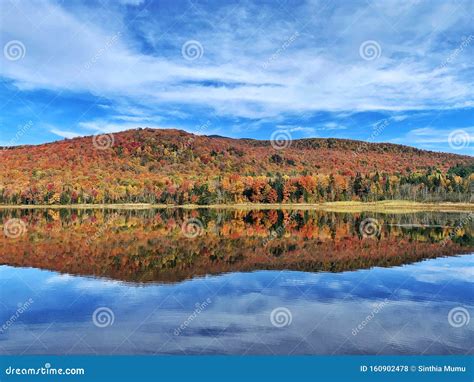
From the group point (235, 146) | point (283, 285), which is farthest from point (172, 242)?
point (235, 146)

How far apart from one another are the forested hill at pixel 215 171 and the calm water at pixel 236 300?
67116 millimetres

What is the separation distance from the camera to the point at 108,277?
49.4 feet

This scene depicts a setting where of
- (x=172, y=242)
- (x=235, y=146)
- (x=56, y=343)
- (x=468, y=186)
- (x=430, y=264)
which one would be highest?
(x=235, y=146)

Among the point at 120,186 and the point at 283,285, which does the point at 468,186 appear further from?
the point at 283,285

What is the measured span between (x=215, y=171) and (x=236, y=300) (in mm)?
110105

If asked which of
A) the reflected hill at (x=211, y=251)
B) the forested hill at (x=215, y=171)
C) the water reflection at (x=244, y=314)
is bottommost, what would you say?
the water reflection at (x=244, y=314)

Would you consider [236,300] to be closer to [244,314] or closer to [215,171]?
[244,314]

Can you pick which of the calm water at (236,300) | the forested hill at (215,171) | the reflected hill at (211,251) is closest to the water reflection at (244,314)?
the calm water at (236,300)

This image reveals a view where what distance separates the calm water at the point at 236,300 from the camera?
910cm

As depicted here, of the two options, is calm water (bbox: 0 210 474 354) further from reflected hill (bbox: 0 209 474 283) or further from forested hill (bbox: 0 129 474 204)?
forested hill (bbox: 0 129 474 204)

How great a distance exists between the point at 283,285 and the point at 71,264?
869cm

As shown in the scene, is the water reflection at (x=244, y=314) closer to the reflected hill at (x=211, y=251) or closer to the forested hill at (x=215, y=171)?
the reflected hill at (x=211, y=251)

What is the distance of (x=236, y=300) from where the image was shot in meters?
12.0

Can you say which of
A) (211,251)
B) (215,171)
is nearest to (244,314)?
(211,251)
